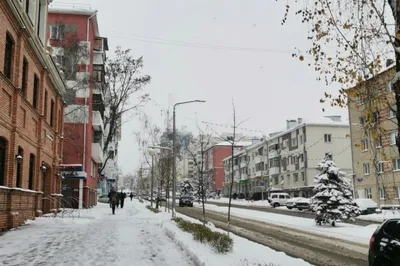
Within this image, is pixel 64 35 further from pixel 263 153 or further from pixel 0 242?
pixel 263 153

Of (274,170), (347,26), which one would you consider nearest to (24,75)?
(347,26)

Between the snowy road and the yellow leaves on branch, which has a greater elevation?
the yellow leaves on branch

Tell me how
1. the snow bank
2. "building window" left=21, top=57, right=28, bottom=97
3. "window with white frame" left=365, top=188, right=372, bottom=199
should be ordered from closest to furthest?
the snow bank, "building window" left=21, top=57, right=28, bottom=97, "window with white frame" left=365, top=188, right=372, bottom=199

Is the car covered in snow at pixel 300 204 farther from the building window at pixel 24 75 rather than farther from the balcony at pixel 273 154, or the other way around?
the building window at pixel 24 75

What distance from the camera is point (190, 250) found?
10852 mm

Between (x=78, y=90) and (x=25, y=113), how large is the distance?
19.5m

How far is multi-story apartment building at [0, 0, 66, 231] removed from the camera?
15383 millimetres

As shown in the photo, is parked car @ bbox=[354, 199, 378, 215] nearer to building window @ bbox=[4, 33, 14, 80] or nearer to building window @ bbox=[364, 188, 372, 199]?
→ building window @ bbox=[364, 188, 372, 199]

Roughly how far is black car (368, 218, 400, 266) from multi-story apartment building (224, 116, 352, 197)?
48.9 m

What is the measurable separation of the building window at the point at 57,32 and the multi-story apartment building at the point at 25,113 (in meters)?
12.3

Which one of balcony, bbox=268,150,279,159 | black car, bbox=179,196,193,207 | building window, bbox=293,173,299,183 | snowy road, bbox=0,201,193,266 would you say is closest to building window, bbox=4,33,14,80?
snowy road, bbox=0,201,193,266

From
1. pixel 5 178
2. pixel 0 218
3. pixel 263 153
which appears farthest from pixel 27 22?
pixel 263 153

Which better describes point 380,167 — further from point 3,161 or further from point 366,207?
point 366,207

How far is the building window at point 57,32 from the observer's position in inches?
1416
